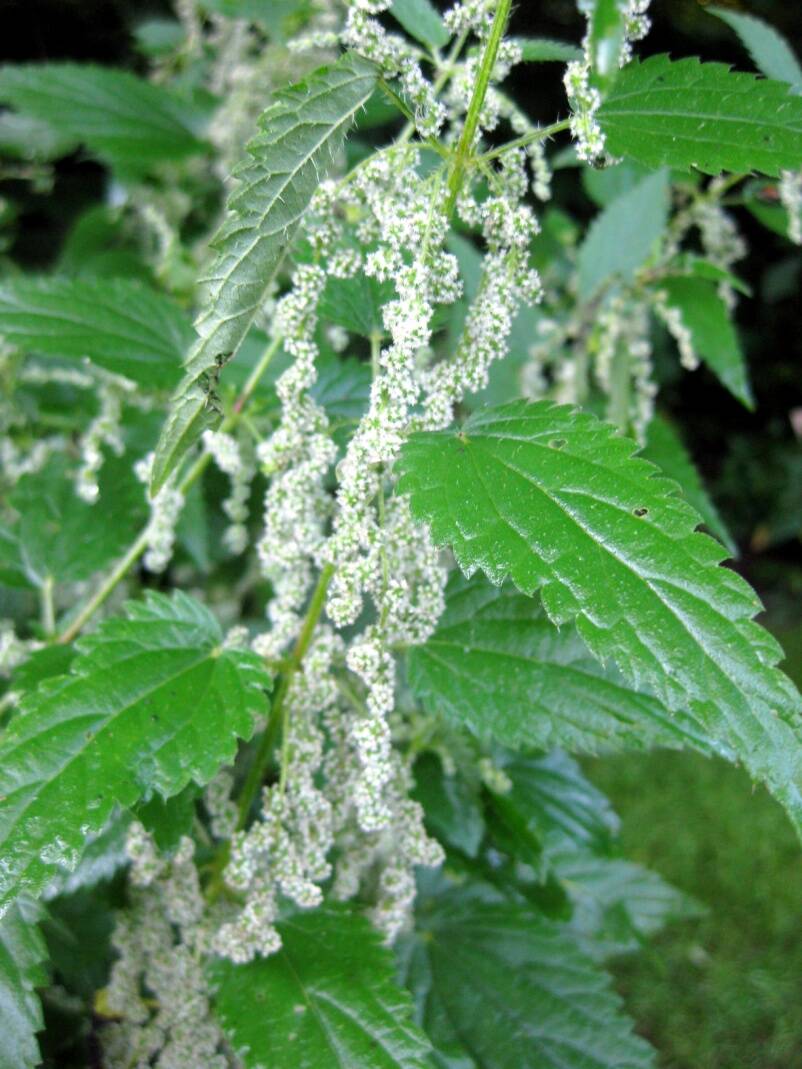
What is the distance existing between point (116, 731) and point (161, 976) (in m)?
0.40

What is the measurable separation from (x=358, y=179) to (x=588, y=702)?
1.92 ft

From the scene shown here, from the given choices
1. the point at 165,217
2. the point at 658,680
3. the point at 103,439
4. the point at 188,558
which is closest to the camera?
the point at 658,680

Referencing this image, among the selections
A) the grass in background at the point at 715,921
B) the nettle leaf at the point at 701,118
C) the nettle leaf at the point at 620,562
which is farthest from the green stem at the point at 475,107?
the grass in background at the point at 715,921

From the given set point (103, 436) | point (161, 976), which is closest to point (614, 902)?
point (161, 976)

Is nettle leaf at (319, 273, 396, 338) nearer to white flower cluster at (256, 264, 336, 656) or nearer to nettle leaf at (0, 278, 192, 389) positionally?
white flower cluster at (256, 264, 336, 656)

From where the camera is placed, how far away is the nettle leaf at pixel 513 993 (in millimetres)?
1306

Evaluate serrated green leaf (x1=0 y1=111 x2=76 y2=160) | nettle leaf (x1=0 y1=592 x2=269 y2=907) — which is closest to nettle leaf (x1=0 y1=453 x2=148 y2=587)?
nettle leaf (x1=0 y1=592 x2=269 y2=907)

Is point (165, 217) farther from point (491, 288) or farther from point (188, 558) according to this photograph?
point (491, 288)

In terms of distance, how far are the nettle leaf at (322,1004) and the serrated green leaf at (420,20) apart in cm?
105

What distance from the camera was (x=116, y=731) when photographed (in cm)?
94

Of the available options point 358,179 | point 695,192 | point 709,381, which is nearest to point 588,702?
point 358,179

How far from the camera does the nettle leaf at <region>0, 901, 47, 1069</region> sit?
3.08ft

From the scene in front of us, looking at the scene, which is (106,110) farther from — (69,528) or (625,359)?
(625,359)

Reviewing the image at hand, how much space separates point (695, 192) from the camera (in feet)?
6.50
